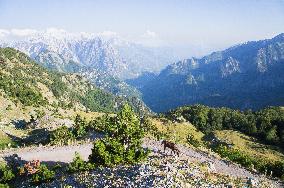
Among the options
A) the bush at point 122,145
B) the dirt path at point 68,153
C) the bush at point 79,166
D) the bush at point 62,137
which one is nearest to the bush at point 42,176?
the bush at point 79,166

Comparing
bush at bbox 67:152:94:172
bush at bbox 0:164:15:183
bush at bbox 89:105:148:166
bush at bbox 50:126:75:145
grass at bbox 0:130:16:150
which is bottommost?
grass at bbox 0:130:16:150

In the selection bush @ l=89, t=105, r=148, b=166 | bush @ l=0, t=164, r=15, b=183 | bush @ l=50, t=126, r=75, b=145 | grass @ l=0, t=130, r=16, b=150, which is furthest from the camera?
grass @ l=0, t=130, r=16, b=150

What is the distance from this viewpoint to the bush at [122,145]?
83562 mm

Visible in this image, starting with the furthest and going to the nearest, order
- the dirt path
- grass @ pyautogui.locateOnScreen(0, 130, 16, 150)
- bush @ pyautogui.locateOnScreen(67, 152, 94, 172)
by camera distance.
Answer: grass @ pyautogui.locateOnScreen(0, 130, 16, 150) → the dirt path → bush @ pyautogui.locateOnScreen(67, 152, 94, 172)

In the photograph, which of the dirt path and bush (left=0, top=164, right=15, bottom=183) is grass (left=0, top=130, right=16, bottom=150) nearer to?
the dirt path

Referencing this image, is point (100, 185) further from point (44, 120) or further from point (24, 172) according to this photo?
point (44, 120)

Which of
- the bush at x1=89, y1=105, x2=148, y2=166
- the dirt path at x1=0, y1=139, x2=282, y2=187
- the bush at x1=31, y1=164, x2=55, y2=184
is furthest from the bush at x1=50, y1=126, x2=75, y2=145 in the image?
the bush at x1=31, y1=164, x2=55, y2=184

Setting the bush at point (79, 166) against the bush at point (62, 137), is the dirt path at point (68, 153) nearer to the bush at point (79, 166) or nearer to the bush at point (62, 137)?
the bush at point (62, 137)

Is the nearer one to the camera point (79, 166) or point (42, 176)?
point (79, 166)

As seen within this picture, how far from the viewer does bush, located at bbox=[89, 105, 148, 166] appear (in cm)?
8356

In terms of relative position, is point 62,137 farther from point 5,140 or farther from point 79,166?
point 79,166

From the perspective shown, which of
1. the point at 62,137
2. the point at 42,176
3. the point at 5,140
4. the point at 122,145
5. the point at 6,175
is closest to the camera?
the point at 42,176

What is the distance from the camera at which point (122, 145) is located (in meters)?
86.2

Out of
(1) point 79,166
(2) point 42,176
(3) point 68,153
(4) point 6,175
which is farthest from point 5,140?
(1) point 79,166
